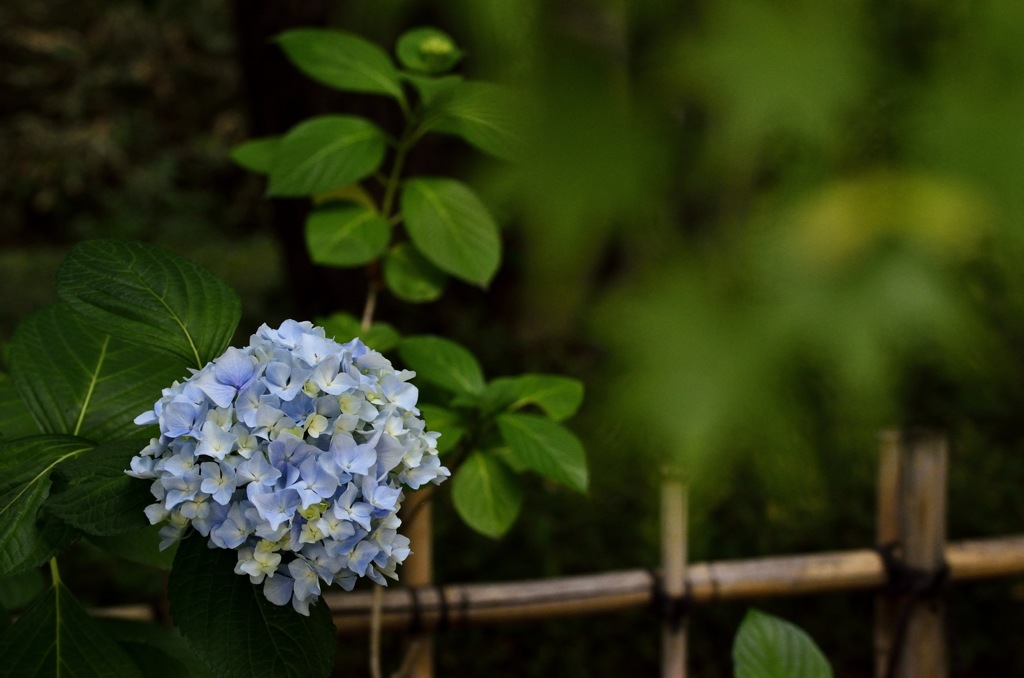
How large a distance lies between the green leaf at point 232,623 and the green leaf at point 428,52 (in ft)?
2.25

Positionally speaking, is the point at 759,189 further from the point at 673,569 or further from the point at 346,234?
the point at 673,569

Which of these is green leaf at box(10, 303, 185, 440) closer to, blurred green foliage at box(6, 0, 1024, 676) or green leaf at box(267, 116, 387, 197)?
green leaf at box(267, 116, 387, 197)

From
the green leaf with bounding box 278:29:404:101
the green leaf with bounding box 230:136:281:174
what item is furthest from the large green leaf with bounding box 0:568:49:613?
the green leaf with bounding box 278:29:404:101

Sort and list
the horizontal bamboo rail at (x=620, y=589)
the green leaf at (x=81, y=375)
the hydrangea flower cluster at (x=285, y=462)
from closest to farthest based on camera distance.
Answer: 1. the hydrangea flower cluster at (x=285, y=462)
2. the green leaf at (x=81, y=375)
3. the horizontal bamboo rail at (x=620, y=589)

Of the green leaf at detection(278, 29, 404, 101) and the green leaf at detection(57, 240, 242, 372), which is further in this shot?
the green leaf at detection(278, 29, 404, 101)

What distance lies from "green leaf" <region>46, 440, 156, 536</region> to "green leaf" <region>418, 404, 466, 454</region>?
0.37m

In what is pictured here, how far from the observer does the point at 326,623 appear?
31.0 inches

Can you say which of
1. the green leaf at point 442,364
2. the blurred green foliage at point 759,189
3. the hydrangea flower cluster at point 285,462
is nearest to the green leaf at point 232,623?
the hydrangea flower cluster at point 285,462

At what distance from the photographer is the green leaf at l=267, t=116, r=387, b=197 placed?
117cm

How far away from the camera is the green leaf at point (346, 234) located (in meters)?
1.20

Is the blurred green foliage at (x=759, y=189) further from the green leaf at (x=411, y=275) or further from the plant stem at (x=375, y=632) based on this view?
the plant stem at (x=375, y=632)

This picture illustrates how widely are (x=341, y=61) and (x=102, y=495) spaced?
0.64 m

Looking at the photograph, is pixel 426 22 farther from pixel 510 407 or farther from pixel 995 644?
pixel 995 644

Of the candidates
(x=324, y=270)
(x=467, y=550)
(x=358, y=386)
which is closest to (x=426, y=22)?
(x=324, y=270)
